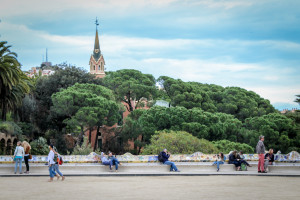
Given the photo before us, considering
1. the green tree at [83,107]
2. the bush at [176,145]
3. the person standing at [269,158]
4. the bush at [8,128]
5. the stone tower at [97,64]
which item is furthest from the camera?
the stone tower at [97,64]

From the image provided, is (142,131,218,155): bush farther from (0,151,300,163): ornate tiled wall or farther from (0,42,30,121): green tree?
(0,42,30,121): green tree

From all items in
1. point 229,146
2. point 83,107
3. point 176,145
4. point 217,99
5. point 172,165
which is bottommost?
point 172,165

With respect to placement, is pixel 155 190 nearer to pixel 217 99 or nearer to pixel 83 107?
pixel 83 107

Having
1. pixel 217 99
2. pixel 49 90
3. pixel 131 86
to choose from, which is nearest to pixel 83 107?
pixel 49 90

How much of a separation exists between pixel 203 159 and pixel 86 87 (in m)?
36.1

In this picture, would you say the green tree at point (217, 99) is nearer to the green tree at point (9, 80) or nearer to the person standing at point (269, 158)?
the green tree at point (9, 80)

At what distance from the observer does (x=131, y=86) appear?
6594 centimetres

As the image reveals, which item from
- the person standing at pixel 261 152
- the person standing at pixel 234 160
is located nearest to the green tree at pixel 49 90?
the person standing at pixel 234 160

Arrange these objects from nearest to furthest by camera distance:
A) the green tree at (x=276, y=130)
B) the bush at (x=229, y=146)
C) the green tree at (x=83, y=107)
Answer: the bush at (x=229, y=146), the green tree at (x=83, y=107), the green tree at (x=276, y=130)

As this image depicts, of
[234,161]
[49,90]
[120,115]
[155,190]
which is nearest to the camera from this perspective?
[155,190]

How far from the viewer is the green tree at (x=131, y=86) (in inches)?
2603

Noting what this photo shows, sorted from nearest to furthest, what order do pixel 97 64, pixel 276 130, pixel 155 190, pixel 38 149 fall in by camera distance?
pixel 155 190 < pixel 38 149 < pixel 276 130 < pixel 97 64

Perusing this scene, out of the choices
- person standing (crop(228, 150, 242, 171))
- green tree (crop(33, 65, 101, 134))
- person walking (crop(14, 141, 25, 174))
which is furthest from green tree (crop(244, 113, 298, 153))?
person walking (crop(14, 141, 25, 174))

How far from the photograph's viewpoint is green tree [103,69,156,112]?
217 feet
